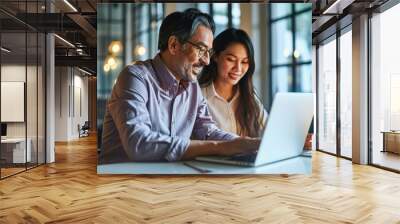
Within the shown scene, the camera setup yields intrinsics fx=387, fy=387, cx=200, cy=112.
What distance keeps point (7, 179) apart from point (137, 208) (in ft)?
10.7

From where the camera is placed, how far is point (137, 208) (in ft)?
14.9

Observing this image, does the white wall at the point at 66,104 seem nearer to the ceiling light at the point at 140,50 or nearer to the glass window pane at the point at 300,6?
the ceiling light at the point at 140,50

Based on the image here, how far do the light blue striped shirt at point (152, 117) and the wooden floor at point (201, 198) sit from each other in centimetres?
54

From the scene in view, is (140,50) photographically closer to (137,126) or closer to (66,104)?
(137,126)

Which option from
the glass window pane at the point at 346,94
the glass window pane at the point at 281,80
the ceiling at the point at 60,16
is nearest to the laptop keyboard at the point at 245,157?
the glass window pane at the point at 281,80

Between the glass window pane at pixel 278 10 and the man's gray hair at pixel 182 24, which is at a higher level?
the glass window pane at pixel 278 10

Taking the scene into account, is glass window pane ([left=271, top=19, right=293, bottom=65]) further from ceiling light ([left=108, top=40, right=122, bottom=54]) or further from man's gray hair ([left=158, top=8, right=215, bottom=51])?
ceiling light ([left=108, top=40, right=122, bottom=54])

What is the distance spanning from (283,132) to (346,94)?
3743mm

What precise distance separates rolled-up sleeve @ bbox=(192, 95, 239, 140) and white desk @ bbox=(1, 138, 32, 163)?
3569mm

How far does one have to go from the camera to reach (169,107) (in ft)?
20.7

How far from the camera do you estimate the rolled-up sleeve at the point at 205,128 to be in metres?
6.42

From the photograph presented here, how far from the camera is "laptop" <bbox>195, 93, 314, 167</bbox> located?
6.43 m

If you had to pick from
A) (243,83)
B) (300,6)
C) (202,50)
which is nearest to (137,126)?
(202,50)

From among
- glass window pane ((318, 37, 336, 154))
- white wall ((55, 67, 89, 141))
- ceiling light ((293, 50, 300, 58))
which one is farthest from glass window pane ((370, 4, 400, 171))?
white wall ((55, 67, 89, 141))
